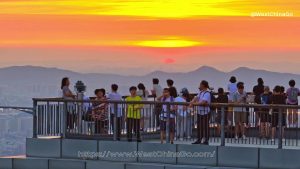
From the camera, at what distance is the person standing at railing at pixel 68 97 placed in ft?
109

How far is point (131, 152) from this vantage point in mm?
31969

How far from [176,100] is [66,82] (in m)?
4.28

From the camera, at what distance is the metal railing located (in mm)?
30219

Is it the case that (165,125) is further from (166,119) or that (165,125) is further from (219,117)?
(219,117)

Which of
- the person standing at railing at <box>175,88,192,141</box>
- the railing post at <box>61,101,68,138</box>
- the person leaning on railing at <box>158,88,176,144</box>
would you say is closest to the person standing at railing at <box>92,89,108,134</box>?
the railing post at <box>61,101,68,138</box>

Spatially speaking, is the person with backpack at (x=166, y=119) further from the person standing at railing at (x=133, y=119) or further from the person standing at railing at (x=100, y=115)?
the person standing at railing at (x=100, y=115)

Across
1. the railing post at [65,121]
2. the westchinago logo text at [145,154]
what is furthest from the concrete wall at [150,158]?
the railing post at [65,121]

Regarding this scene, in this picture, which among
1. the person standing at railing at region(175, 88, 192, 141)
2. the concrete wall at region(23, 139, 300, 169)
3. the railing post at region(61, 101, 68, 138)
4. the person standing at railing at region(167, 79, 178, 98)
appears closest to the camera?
the concrete wall at region(23, 139, 300, 169)

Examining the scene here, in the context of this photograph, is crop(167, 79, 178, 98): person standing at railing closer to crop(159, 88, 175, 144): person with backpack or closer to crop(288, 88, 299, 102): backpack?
crop(159, 88, 175, 144): person with backpack

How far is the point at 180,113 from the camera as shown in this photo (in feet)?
103

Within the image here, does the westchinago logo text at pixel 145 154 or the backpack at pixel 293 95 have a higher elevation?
the backpack at pixel 293 95

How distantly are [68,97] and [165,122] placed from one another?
172 inches

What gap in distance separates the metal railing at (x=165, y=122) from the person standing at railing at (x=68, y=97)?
0.01 metres

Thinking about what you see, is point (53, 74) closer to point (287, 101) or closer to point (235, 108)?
point (287, 101)
